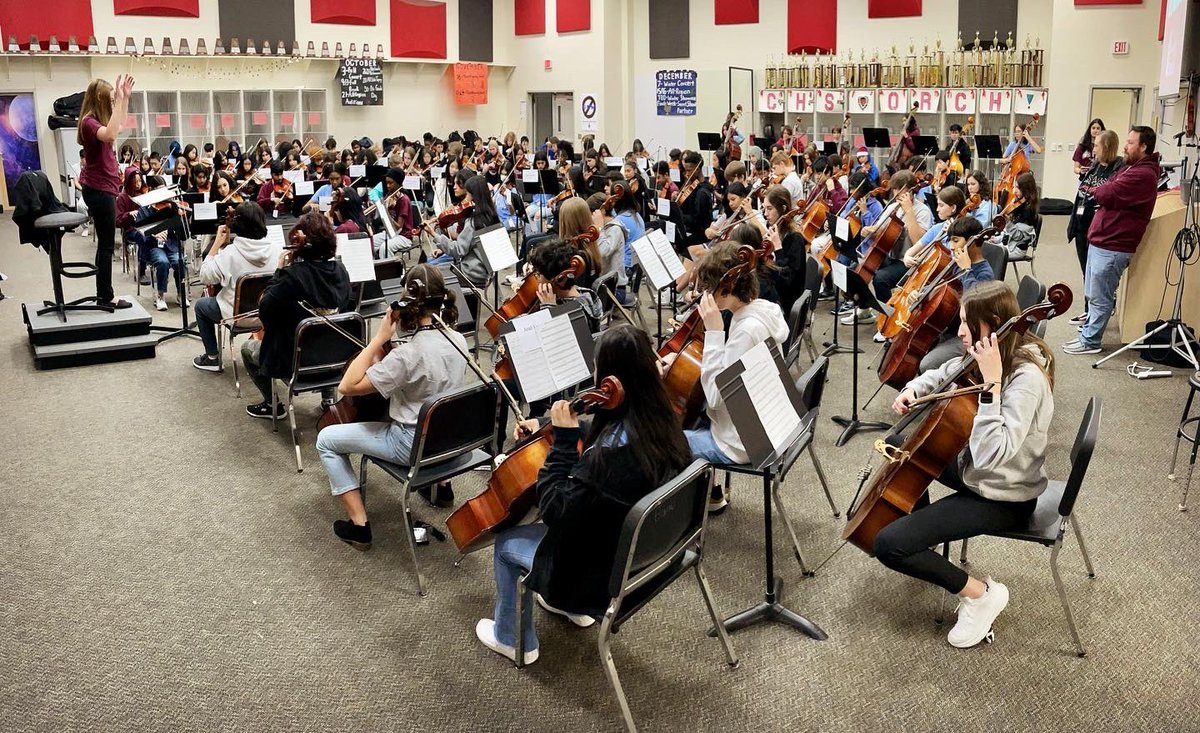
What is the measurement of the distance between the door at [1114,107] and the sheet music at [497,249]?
10886mm

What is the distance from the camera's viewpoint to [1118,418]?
224 inches

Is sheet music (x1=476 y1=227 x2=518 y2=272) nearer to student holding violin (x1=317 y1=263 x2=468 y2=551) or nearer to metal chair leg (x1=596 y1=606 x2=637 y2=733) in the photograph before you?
student holding violin (x1=317 y1=263 x2=468 y2=551)

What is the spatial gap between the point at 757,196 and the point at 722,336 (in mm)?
Result: 4988

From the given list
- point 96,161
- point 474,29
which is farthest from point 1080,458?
point 474,29

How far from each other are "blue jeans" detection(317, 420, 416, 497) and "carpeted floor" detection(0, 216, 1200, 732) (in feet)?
1.07

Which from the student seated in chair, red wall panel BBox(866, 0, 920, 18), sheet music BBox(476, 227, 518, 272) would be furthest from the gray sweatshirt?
red wall panel BBox(866, 0, 920, 18)

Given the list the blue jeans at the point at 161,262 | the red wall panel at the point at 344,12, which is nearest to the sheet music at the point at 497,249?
the blue jeans at the point at 161,262

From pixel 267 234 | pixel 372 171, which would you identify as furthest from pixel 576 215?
pixel 372 171

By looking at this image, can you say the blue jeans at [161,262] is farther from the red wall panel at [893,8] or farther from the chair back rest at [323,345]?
the red wall panel at [893,8]

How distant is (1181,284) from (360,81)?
15.0 meters

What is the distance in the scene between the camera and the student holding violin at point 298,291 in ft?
17.1

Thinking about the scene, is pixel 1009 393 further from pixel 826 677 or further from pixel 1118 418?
pixel 1118 418

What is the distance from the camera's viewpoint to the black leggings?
329cm

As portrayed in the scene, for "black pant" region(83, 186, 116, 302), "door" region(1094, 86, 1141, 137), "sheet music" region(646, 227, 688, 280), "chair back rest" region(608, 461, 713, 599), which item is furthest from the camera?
"door" region(1094, 86, 1141, 137)
